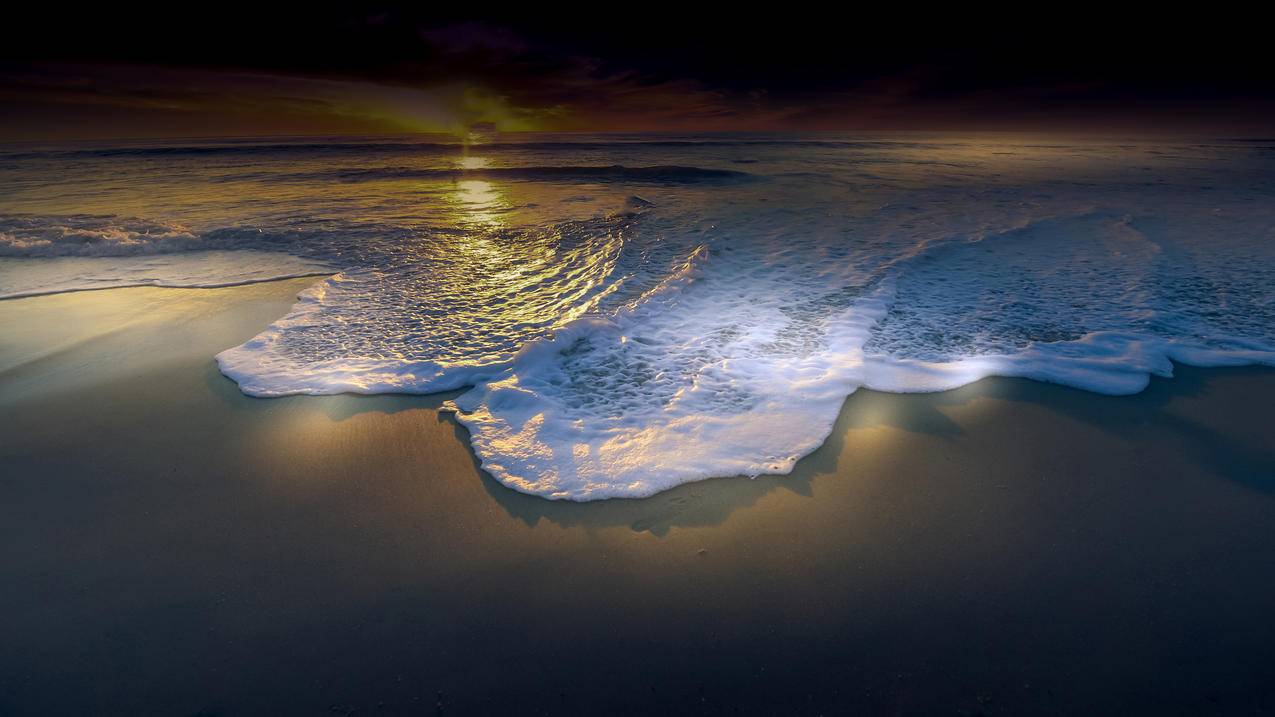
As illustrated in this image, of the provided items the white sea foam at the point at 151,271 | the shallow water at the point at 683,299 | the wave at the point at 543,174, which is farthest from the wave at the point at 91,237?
the wave at the point at 543,174

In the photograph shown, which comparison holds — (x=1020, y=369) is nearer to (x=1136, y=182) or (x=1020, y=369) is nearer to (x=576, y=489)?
(x=576, y=489)

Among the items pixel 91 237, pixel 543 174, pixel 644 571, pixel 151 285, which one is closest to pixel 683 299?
pixel 644 571

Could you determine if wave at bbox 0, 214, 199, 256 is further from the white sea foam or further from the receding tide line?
the receding tide line

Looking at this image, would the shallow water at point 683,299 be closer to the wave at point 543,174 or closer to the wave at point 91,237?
the wave at point 91,237

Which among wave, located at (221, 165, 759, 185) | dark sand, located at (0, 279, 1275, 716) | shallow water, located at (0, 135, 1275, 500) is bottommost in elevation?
dark sand, located at (0, 279, 1275, 716)

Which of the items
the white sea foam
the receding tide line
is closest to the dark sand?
the receding tide line

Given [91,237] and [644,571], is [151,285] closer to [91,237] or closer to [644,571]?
[91,237]
